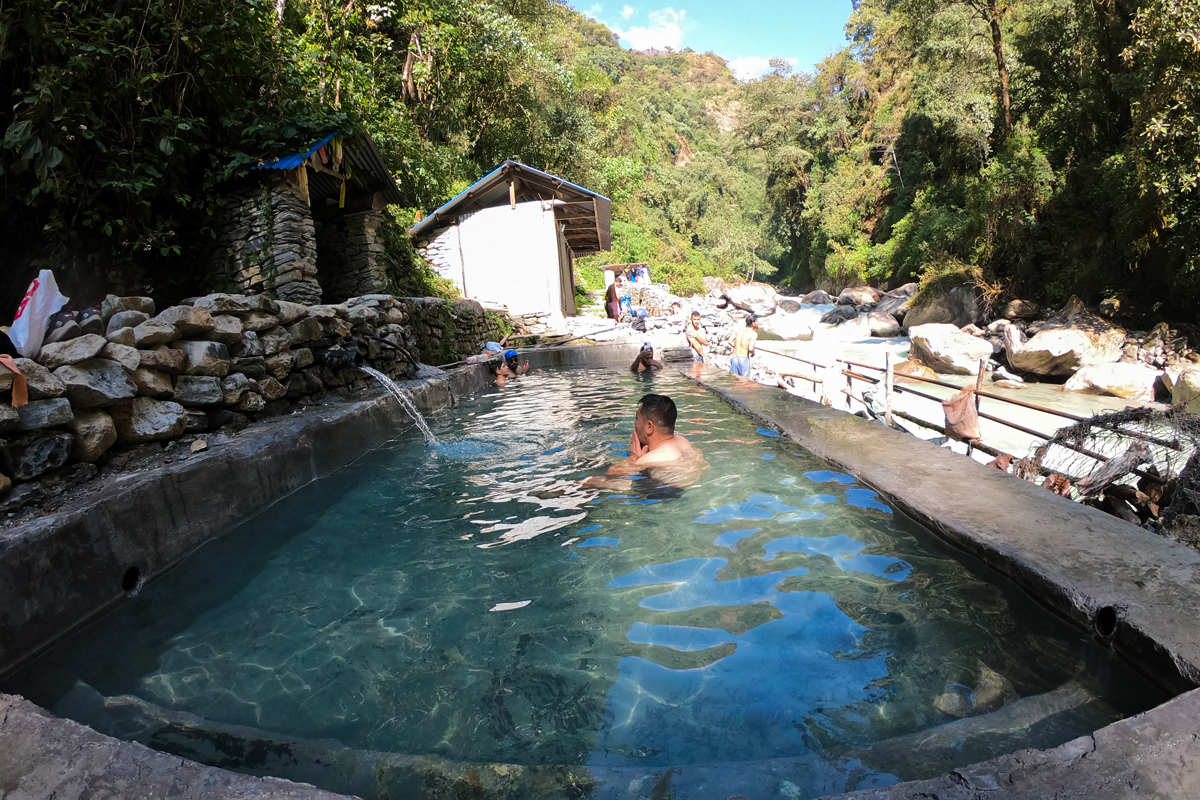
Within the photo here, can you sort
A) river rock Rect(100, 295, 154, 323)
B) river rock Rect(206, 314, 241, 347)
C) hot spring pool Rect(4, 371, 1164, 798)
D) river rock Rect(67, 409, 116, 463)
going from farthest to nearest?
river rock Rect(206, 314, 241, 347) → river rock Rect(100, 295, 154, 323) → river rock Rect(67, 409, 116, 463) → hot spring pool Rect(4, 371, 1164, 798)

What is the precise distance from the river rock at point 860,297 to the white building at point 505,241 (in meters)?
20.1

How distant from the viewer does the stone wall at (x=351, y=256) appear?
1221cm

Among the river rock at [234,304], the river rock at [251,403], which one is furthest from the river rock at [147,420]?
the river rock at [234,304]

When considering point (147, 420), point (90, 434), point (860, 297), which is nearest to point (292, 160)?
point (147, 420)

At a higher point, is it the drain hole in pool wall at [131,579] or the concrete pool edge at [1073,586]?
the concrete pool edge at [1073,586]

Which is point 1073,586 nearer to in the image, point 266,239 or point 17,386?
point 17,386

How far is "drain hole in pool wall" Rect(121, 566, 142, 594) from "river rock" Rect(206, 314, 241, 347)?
2.08m

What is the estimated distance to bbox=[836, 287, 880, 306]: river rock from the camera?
33.2 m

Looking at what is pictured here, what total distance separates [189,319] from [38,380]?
4.62 ft

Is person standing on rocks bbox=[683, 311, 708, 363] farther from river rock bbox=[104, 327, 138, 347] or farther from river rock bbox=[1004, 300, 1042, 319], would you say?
river rock bbox=[1004, 300, 1042, 319]

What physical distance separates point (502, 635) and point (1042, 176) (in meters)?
24.1

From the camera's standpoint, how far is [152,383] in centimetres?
403

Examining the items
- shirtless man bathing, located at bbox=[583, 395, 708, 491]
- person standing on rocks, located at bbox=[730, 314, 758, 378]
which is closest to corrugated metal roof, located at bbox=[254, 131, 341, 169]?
shirtless man bathing, located at bbox=[583, 395, 708, 491]

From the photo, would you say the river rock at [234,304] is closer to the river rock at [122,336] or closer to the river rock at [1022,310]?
the river rock at [122,336]
